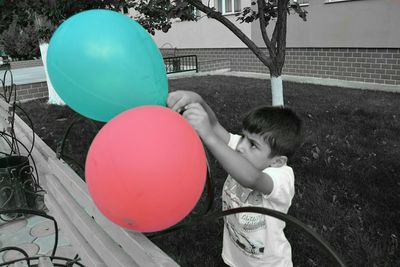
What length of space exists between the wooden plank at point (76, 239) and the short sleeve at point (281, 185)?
0.82m

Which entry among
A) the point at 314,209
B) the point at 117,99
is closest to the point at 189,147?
the point at 117,99

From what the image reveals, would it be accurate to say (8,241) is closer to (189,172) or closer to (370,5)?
(189,172)

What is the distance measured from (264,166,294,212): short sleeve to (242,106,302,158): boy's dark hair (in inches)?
2.5

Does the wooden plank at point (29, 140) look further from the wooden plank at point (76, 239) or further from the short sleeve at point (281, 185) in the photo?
the short sleeve at point (281, 185)

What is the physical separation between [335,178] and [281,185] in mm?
2284

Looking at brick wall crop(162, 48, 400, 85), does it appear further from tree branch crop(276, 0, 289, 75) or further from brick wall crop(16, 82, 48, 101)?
brick wall crop(16, 82, 48, 101)

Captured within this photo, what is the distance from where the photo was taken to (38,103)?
8.04 meters

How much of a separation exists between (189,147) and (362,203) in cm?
242

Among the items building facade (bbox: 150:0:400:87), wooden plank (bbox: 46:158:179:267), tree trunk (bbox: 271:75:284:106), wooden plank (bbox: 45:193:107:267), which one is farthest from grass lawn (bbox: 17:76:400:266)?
building facade (bbox: 150:0:400:87)

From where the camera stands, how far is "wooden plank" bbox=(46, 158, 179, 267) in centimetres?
139

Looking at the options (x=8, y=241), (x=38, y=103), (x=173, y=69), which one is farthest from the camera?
(x=173, y=69)

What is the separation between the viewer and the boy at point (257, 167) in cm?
116

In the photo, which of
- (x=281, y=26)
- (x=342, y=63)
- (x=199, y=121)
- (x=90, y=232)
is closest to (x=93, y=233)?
(x=90, y=232)

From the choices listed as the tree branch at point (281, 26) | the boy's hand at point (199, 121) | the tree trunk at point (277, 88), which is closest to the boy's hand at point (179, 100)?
the boy's hand at point (199, 121)
